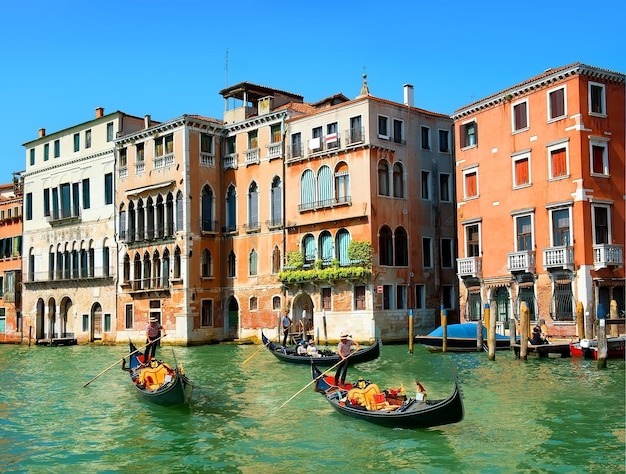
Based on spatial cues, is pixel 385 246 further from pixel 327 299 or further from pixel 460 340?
pixel 460 340

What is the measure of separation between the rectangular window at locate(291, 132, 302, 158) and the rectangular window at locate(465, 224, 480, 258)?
5.97 metres

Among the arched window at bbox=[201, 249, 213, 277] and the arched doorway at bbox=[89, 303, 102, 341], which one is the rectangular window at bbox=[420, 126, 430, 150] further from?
the arched doorway at bbox=[89, 303, 102, 341]

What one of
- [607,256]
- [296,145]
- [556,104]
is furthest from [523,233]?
[296,145]

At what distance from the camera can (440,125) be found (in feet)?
84.8

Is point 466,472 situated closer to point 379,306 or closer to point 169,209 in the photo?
point 379,306

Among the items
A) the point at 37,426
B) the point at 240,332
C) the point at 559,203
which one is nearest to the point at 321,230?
the point at 240,332

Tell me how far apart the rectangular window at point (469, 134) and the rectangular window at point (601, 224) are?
14.0ft

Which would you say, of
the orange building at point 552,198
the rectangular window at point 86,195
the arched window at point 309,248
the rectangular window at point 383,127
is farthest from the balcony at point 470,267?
the rectangular window at point 86,195

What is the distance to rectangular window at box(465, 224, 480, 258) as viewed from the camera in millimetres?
22714

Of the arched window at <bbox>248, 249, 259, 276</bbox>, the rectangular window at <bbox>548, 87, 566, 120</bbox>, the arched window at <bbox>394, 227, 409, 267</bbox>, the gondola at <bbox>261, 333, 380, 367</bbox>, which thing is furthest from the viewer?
the arched window at <bbox>248, 249, 259, 276</bbox>

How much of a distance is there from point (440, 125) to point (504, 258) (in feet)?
20.0

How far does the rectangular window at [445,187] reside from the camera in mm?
25672

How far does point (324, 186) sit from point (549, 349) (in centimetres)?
949

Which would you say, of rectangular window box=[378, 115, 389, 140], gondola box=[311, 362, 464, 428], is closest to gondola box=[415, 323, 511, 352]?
rectangular window box=[378, 115, 389, 140]
